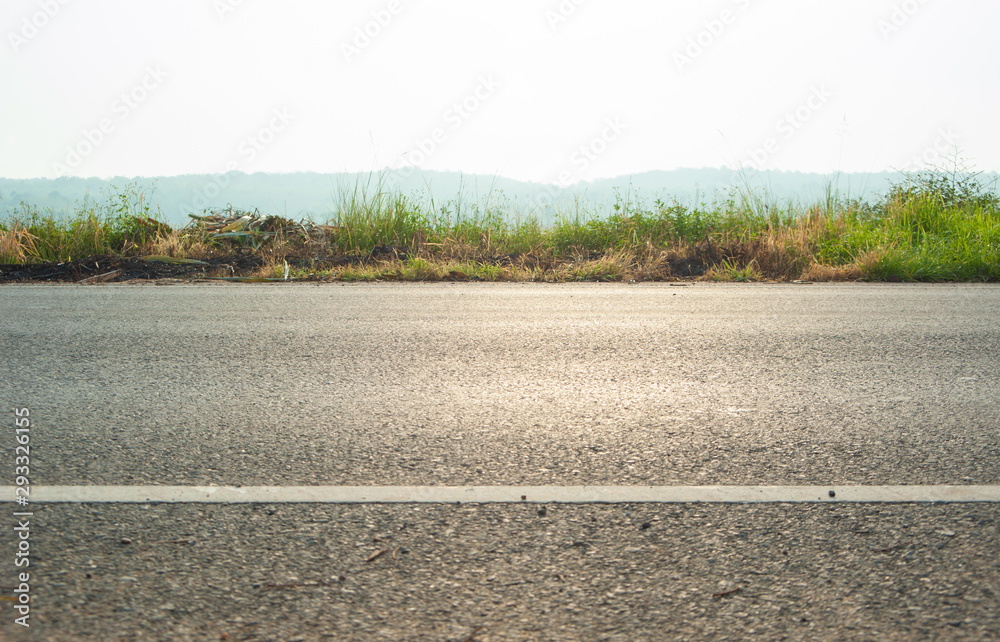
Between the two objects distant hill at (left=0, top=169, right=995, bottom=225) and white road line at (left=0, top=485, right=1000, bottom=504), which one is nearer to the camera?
white road line at (left=0, top=485, right=1000, bottom=504)

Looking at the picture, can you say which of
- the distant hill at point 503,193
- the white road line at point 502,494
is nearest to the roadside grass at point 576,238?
the distant hill at point 503,193

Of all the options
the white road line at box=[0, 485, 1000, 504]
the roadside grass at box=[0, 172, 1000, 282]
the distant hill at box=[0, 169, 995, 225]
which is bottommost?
the white road line at box=[0, 485, 1000, 504]

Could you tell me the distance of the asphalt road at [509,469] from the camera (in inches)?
62.6

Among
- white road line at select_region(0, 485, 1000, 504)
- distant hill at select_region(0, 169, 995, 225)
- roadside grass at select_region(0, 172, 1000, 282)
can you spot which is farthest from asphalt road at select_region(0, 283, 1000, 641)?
distant hill at select_region(0, 169, 995, 225)

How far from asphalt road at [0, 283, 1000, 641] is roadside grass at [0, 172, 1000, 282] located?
12.6 ft

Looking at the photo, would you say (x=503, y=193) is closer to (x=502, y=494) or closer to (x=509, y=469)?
(x=509, y=469)

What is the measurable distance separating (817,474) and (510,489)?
1.05 metres

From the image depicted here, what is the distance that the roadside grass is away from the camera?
28.3 feet

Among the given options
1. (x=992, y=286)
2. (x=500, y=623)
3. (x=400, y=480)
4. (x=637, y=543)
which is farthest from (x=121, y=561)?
(x=992, y=286)

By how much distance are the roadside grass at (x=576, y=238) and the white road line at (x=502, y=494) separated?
6.26 metres

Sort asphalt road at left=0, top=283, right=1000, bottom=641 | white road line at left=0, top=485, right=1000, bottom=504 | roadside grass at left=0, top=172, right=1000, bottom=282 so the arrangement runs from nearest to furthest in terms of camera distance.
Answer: asphalt road at left=0, top=283, right=1000, bottom=641
white road line at left=0, top=485, right=1000, bottom=504
roadside grass at left=0, top=172, right=1000, bottom=282

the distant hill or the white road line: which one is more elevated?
the distant hill

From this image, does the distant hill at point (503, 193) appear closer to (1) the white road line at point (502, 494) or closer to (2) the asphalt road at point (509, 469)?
(2) the asphalt road at point (509, 469)

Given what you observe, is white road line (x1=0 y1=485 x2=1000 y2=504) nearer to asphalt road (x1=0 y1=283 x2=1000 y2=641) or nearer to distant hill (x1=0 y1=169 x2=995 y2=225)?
asphalt road (x1=0 y1=283 x2=1000 y2=641)
